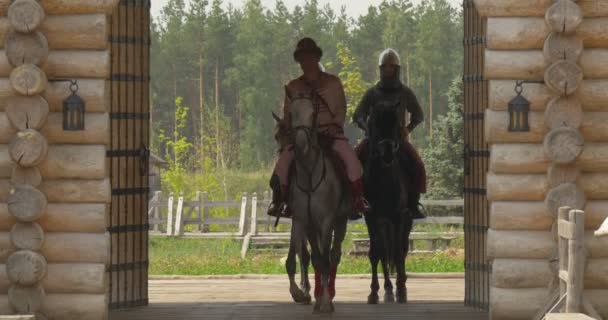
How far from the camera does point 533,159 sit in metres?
13.1

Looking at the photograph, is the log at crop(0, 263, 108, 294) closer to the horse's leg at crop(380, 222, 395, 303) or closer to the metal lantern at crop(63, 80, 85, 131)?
the metal lantern at crop(63, 80, 85, 131)

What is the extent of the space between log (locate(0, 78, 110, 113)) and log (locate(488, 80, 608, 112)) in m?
3.41

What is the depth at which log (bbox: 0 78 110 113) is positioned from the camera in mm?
13203

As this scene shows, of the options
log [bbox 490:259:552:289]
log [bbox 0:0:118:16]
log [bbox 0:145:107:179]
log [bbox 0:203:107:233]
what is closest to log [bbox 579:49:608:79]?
log [bbox 490:259:552:289]

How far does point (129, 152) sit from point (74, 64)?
6.58 ft

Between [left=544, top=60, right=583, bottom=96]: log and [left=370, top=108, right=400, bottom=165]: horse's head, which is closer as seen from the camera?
[left=544, top=60, right=583, bottom=96]: log

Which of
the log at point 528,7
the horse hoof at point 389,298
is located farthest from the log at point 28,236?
the horse hoof at point 389,298

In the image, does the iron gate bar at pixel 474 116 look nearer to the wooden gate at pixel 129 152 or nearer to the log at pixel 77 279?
the wooden gate at pixel 129 152

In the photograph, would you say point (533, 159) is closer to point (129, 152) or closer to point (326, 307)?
point (326, 307)

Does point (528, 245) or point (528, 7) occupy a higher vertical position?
point (528, 7)

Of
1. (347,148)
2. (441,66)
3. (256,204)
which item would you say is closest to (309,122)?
(347,148)

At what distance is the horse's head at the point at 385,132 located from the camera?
15.2 metres

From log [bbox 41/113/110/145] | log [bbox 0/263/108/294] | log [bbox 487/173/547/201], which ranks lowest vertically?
log [bbox 0/263/108/294]

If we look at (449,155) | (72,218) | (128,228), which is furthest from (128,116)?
(449,155)
